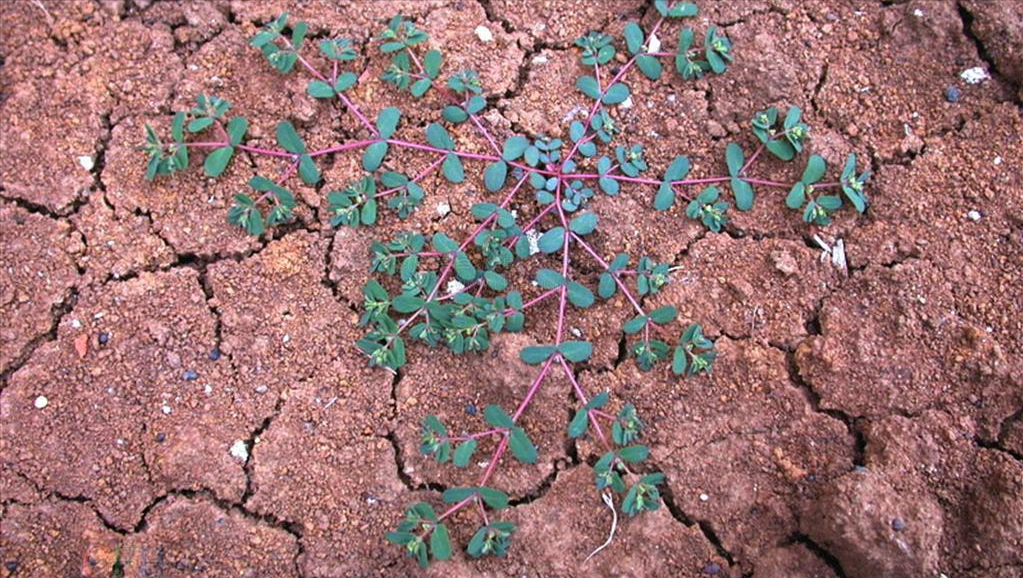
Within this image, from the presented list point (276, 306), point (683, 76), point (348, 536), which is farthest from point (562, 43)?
point (348, 536)

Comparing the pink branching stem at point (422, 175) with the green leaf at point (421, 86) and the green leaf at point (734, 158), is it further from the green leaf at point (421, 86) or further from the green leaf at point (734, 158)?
the green leaf at point (734, 158)

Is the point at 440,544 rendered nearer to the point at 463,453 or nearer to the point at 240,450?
the point at 463,453

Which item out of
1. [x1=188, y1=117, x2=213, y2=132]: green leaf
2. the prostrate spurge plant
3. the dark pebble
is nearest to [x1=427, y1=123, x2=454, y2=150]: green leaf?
the prostrate spurge plant

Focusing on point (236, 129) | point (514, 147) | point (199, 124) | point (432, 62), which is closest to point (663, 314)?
point (514, 147)

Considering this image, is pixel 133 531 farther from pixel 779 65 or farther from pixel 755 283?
pixel 779 65

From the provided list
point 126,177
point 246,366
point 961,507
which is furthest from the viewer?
point 126,177

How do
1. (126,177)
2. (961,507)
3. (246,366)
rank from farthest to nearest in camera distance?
(126,177)
(246,366)
(961,507)

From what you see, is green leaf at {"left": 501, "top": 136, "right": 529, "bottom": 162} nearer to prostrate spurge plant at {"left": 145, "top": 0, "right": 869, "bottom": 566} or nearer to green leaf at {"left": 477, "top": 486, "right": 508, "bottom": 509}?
prostrate spurge plant at {"left": 145, "top": 0, "right": 869, "bottom": 566}

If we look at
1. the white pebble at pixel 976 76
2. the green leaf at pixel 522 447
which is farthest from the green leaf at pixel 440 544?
the white pebble at pixel 976 76
